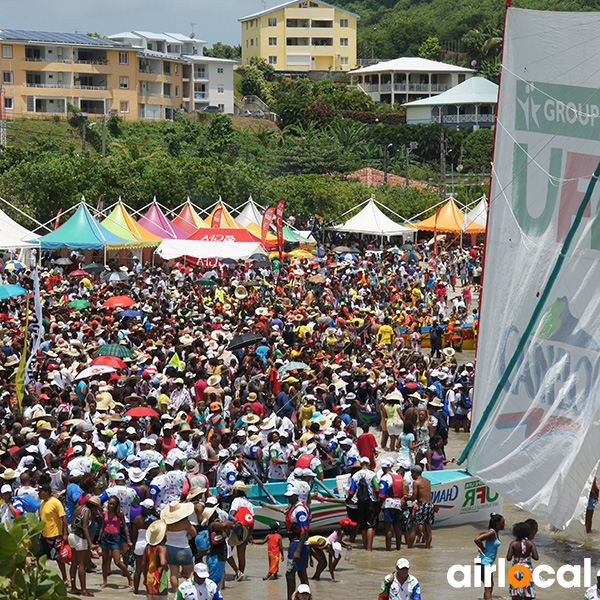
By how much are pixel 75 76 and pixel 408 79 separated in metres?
37.6

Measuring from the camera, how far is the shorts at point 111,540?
1170 cm

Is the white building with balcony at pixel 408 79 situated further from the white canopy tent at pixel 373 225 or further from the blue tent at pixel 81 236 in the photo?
the blue tent at pixel 81 236

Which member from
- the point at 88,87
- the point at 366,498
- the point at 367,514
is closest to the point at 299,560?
the point at 366,498

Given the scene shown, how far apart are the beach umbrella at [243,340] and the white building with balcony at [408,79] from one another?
8794cm

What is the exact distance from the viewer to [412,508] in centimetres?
1353

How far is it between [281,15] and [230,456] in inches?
4508

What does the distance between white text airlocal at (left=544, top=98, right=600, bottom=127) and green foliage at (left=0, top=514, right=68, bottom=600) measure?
745 centimetres

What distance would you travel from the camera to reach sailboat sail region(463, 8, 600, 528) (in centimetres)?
1031

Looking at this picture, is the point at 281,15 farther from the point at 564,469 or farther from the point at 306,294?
the point at 564,469

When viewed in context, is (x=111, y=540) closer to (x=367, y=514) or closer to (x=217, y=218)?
(x=367, y=514)

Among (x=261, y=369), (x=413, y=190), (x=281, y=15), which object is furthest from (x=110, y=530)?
(x=281, y=15)

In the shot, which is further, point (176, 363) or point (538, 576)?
point (176, 363)

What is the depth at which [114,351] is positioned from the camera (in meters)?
19.5

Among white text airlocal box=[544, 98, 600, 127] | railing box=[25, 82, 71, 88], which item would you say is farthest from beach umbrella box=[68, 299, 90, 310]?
railing box=[25, 82, 71, 88]
